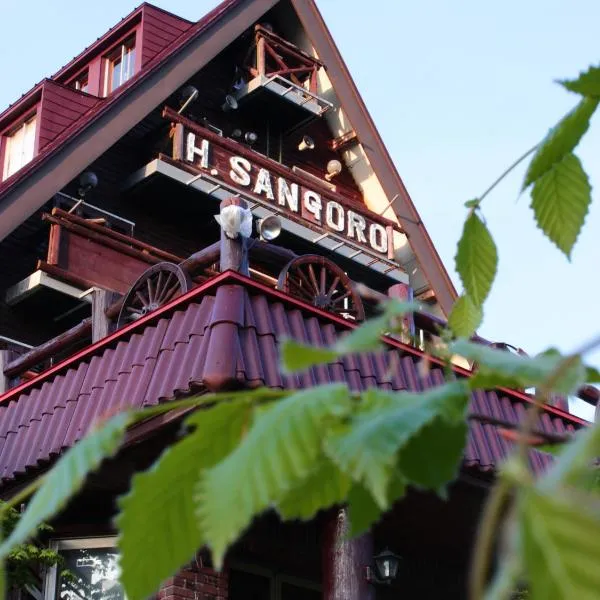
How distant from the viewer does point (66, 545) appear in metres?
11.8

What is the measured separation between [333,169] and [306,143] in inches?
26.8

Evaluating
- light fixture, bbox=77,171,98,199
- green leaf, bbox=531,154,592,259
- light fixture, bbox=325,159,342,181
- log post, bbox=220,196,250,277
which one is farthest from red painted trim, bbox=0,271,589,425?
light fixture, bbox=325,159,342,181

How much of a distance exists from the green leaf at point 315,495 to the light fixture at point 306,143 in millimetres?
18733

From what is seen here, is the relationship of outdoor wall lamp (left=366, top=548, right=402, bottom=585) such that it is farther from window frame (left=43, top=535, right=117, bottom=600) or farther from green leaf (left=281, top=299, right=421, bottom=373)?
green leaf (left=281, top=299, right=421, bottom=373)

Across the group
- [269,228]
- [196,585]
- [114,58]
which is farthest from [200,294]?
[114,58]

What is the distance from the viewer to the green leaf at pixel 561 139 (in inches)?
54.3

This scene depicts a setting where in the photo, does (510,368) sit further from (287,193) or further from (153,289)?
(287,193)

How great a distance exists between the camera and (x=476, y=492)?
36.8ft

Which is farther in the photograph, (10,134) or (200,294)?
(10,134)

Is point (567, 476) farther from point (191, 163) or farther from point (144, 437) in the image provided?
point (191, 163)

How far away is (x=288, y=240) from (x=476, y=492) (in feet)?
25.4

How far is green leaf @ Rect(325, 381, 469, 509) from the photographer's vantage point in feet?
2.96

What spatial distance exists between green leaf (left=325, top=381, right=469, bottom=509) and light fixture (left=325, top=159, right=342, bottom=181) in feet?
63.1

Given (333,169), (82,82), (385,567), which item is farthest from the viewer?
(82,82)
